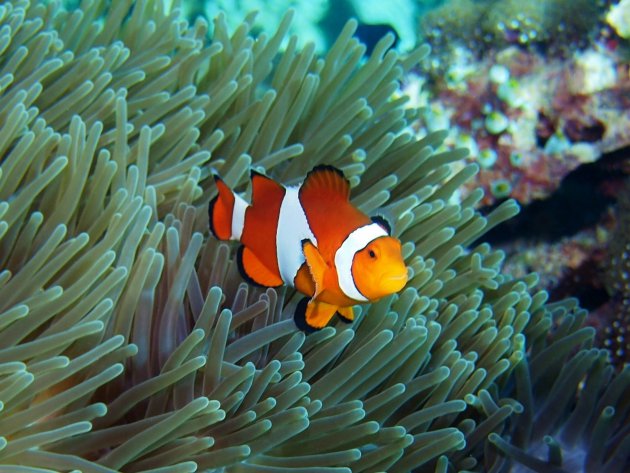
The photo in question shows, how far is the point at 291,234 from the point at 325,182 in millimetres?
155

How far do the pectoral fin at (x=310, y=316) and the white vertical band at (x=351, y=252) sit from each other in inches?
4.8

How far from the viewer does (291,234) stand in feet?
5.18

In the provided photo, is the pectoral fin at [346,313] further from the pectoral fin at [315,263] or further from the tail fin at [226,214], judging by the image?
the tail fin at [226,214]

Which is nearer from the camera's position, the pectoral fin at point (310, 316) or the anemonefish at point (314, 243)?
the anemonefish at point (314, 243)

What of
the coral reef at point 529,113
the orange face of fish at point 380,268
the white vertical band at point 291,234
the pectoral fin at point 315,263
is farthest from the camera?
the coral reef at point 529,113

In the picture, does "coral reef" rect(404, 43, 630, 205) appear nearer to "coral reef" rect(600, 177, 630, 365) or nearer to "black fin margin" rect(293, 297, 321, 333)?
"coral reef" rect(600, 177, 630, 365)

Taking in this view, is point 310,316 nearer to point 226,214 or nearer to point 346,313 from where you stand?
point 346,313

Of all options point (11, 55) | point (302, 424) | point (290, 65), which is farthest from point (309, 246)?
point (11, 55)

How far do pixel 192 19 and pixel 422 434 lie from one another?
2951mm

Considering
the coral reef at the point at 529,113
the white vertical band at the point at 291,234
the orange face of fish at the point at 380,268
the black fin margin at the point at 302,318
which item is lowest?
the black fin margin at the point at 302,318

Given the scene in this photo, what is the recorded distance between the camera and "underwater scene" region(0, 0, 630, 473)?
1.41 m

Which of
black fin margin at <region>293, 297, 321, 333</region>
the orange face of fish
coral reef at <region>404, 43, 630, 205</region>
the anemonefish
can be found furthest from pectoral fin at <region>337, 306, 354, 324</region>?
coral reef at <region>404, 43, 630, 205</region>

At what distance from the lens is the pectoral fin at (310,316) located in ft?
4.93

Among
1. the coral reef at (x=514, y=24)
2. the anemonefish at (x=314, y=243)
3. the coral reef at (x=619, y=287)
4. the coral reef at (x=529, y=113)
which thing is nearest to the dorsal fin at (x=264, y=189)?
the anemonefish at (x=314, y=243)
